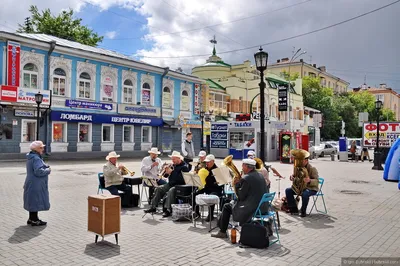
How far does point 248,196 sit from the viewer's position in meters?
6.09

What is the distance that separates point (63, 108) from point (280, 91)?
19524 mm

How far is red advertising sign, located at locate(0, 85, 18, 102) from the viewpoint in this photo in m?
20.3

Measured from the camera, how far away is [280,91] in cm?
3303

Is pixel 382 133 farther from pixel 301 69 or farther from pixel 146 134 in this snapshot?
pixel 301 69

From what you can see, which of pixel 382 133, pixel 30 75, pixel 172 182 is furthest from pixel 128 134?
pixel 172 182

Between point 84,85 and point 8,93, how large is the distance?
19.2 feet

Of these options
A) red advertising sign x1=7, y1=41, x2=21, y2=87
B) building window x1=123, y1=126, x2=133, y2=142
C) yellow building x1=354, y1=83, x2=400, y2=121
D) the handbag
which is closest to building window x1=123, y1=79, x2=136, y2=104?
building window x1=123, y1=126, x2=133, y2=142

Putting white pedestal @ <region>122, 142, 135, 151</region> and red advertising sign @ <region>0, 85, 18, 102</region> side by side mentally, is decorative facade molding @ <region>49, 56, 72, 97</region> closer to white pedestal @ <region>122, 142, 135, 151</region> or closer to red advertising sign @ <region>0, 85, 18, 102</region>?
red advertising sign @ <region>0, 85, 18, 102</region>

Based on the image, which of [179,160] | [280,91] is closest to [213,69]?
[280,91]

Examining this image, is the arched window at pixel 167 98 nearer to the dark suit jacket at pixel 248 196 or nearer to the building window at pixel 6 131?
the building window at pixel 6 131

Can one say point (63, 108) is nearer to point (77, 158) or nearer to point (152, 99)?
point (77, 158)

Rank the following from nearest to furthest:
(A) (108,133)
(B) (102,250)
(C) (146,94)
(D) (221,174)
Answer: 1. (B) (102,250)
2. (D) (221,174)
3. (A) (108,133)
4. (C) (146,94)

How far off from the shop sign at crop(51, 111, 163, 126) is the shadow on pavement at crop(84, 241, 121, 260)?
19136 millimetres

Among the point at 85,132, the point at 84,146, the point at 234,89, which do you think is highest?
the point at 234,89
